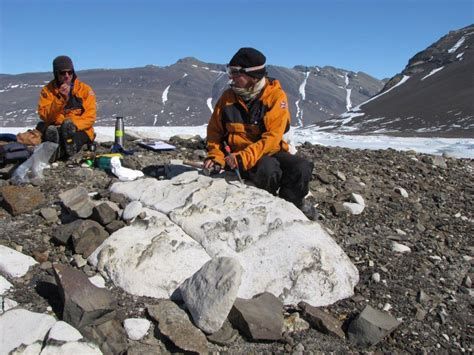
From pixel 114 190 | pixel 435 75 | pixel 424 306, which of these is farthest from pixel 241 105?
pixel 435 75

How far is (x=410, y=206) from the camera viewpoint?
5043mm

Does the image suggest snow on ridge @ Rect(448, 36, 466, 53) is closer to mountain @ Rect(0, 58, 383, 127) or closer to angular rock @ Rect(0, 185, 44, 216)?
mountain @ Rect(0, 58, 383, 127)

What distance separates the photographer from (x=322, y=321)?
2773 millimetres

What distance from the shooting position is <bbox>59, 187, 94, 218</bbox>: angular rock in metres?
3.61

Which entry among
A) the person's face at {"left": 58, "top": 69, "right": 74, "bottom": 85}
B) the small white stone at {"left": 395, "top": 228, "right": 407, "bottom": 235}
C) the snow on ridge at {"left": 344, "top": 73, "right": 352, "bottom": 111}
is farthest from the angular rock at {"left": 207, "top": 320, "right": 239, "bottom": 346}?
the snow on ridge at {"left": 344, "top": 73, "right": 352, "bottom": 111}

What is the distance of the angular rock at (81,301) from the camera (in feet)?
8.21

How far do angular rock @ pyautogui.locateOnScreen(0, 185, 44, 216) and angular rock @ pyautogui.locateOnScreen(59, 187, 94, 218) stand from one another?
A: 1.10ft

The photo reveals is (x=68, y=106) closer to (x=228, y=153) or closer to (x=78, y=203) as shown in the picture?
(x=78, y=203)

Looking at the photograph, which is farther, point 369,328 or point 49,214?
point 49,214

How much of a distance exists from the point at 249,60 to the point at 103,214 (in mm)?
1736

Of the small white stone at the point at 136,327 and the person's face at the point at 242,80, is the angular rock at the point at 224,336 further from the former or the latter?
the person's face at the point at 242,80

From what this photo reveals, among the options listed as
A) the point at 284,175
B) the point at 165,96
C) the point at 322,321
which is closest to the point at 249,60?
the point at 284,175

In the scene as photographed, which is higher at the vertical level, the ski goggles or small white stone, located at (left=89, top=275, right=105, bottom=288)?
the ski goggles

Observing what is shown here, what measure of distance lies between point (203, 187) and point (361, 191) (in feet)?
7.20
